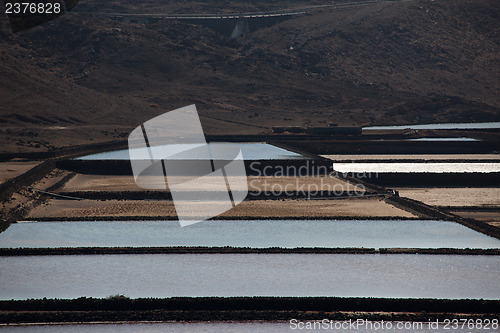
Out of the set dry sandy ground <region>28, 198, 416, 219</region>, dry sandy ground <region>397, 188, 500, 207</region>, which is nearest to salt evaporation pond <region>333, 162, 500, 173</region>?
dry sandy ground <region>397, 188, 500, 207</region>

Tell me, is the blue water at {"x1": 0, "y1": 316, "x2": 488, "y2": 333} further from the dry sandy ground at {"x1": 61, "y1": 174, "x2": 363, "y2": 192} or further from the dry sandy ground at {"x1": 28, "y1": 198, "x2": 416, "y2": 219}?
the dry sandy ground at {"x1": 61, "y1": 174, "x2": 363, "y2": 192}

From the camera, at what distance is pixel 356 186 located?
23047mm

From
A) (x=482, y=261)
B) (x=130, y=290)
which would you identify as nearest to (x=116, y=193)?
(x=130, y=290)

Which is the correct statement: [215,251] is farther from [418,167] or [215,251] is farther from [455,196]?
[418,167]

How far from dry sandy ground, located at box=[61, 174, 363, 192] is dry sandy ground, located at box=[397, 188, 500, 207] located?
2122 mm

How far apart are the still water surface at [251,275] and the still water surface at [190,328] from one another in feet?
2.68

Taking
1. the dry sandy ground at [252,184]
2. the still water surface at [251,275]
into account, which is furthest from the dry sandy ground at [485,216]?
the still water surface at [251,275]

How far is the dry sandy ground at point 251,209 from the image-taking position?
703 inches

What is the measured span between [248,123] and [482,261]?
36792 mm

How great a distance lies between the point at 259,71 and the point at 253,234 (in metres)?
48.2

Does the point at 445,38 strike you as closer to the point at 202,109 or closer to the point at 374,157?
the point at 202,109

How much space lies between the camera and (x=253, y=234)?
49.7 feet

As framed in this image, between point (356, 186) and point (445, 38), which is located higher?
point (445, 38)

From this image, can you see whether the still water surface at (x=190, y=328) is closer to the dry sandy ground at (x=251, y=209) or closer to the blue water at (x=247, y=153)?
the dry sandy ground at (x=251, y=209)
